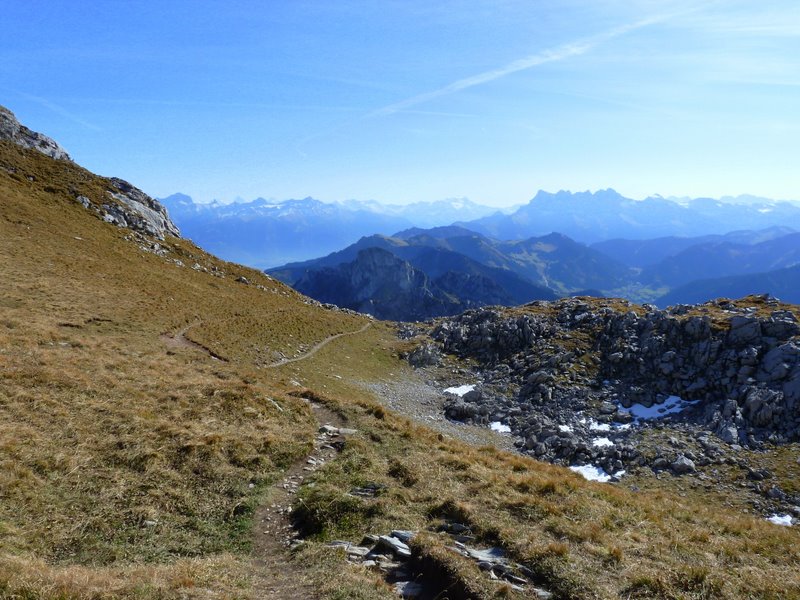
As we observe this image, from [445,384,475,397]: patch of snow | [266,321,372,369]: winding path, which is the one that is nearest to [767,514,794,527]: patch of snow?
[445,384,475,397]: patch of snow

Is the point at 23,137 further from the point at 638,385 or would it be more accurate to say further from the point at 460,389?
the point at 638,385

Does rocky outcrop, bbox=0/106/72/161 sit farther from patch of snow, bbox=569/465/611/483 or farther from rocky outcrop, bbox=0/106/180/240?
patch of snow, bbox=569/465/611/483

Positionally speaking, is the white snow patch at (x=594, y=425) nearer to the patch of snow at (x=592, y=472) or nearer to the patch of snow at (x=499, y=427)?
the patch of snow at (x=499, y=427)

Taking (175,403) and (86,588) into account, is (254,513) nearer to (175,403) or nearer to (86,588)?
(86,588)

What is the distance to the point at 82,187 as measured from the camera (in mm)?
83875

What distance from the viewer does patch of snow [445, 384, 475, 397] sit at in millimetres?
47125

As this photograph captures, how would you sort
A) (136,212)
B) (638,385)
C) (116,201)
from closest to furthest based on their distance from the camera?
(638,385)
(116,201)
(136,212)

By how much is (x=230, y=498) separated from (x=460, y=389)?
35342mm

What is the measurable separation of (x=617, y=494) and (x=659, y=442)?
16992mm

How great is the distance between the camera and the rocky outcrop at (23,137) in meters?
90.2

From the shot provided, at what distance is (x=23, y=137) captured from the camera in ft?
305

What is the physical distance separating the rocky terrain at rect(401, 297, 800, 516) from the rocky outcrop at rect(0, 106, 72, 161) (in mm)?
92471

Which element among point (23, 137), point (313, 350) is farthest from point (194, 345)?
point (23, 137)

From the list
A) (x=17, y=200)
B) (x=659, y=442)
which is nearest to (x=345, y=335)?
(x=659, y=442)
